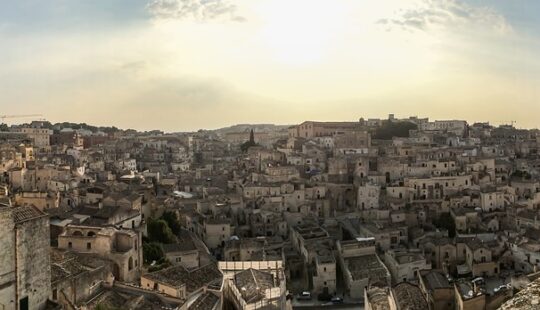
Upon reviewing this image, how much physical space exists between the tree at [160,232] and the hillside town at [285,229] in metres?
0.06

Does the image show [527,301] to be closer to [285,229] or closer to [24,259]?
[24,259]

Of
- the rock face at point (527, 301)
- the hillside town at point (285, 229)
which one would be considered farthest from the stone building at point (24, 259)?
the rock face at point (527, 301)

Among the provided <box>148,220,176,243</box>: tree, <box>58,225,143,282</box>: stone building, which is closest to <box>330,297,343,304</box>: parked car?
<box>148,220,176,243</box>: tree

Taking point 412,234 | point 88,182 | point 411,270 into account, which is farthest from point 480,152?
point 88,182

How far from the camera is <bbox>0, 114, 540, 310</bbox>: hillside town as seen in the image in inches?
559

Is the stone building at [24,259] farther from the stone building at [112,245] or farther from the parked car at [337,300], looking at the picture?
the parked car at [337,300]

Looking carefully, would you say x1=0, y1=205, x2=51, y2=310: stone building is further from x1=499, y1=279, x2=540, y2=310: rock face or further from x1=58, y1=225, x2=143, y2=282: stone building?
x1=499, y1=279, x2=540, y2=310: rock face

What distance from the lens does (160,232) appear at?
75.6 feet

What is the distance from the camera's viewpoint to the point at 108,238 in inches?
658

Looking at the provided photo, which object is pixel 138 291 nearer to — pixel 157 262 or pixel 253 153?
pixel 157 262

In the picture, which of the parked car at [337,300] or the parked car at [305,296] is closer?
the parked car at [337,300]

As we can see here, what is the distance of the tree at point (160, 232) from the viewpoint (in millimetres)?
22781

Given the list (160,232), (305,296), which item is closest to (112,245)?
(160,232)

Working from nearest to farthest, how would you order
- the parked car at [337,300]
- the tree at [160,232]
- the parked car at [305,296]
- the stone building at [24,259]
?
the stone building at [24,259] < the parked car at [337,300] < the parked car at [305,296] < the tree at [160,232]
